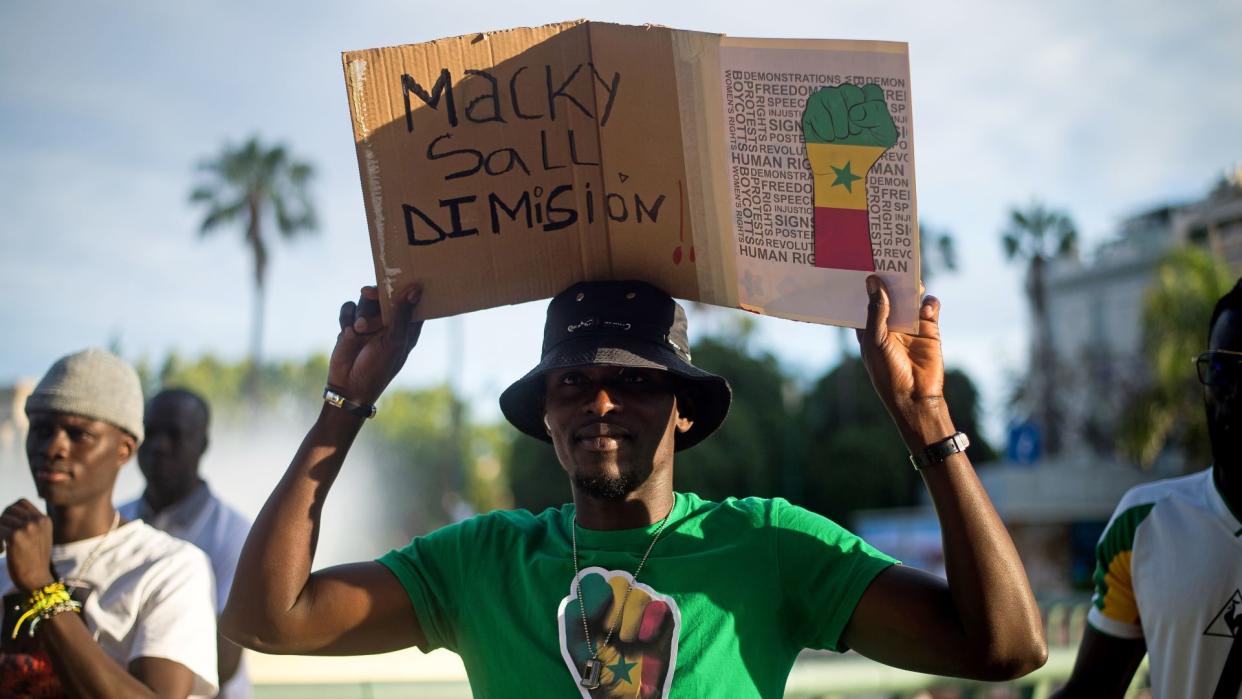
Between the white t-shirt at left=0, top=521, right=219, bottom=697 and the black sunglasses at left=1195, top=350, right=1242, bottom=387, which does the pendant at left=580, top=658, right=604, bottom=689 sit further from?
the black sunglasses at left=1195, top=350, right=1242, bottom=387

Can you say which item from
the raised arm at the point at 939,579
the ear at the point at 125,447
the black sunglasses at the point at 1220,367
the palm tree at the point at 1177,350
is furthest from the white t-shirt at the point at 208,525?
the palm tree at the point at 1177,350

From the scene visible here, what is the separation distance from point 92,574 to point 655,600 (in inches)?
62.3

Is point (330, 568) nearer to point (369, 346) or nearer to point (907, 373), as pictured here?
point (369, 346)

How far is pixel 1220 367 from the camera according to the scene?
2795 millimetres

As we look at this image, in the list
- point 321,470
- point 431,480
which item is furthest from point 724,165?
point 431,480

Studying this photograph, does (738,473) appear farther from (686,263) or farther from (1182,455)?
(686,263)

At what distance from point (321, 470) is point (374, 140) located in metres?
0.69

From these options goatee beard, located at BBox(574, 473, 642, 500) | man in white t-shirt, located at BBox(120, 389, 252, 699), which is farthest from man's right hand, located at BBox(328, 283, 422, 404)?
man in white t-shirt, located at BBox(120, 389, 252, 699)

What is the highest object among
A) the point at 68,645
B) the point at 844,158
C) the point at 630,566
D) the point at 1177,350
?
the point at 844,158

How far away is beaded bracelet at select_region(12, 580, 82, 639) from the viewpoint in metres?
2.68

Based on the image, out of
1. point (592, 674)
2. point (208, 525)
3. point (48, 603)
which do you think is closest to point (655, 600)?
point (592, 674)

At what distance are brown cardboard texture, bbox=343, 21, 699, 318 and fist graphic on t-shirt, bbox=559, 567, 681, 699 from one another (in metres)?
0.66

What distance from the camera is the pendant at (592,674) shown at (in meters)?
2.23

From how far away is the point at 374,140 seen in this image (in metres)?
2.36
